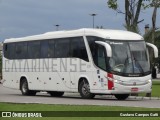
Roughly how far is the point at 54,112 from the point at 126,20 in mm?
14597

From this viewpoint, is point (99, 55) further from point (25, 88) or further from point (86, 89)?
point (25, 88)

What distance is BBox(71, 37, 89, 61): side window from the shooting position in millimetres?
28000

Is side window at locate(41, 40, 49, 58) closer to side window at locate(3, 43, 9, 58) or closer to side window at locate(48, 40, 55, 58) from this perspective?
side window at locate(48, 40, 55, 58)

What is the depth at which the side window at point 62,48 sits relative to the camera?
2947 cm

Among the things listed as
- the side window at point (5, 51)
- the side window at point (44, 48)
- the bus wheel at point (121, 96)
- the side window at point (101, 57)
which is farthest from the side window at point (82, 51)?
the side window at point (5, 51)

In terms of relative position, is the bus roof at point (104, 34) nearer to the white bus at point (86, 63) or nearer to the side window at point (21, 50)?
the white bus at point (86, 63)

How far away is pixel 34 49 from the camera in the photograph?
107 ft

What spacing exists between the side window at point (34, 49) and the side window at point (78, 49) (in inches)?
142

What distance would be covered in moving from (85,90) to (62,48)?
3.01m

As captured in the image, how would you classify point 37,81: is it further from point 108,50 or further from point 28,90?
point 108,50

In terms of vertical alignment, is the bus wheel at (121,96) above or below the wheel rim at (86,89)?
below

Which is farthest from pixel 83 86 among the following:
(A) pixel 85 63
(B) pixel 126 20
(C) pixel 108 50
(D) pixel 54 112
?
(D) pixel 54 112

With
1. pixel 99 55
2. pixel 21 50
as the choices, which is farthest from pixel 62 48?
pixel 21 50

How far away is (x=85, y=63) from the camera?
91.7ft
